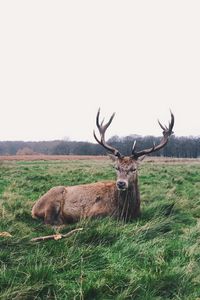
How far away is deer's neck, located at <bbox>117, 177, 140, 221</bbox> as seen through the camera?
7082mm

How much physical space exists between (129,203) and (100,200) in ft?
1.83

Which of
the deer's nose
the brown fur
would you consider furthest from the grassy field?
the brown fur

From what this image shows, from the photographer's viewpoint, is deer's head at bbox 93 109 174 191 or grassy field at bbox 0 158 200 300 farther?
deer's head at bbox 93 109 174 191

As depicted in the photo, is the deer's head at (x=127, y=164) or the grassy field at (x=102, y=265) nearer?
the grassy field at (x=102, y=265)

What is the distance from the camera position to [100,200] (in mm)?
7344

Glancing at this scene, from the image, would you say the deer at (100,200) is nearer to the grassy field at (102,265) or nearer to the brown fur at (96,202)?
the brown fur at (96,202)

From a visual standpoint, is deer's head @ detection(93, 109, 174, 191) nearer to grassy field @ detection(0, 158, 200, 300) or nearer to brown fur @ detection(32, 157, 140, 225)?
brown fur @ detection(32, 157, 140, 225)

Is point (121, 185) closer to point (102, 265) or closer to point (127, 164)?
point (127, 164)

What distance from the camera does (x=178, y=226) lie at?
644 cm

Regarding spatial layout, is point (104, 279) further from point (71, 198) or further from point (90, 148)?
Answer: point (90, 148)

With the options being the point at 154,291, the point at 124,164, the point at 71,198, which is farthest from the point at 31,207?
the point at 154,291

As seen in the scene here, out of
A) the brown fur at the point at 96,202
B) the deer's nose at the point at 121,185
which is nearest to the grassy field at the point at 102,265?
the deer's nose at the point at 121,185

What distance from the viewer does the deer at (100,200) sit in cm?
710

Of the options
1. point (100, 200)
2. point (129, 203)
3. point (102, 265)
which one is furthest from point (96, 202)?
point (102, 265)
